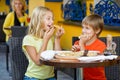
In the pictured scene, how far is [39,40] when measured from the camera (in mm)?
2988

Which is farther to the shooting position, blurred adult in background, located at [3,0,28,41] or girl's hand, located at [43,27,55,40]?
blurred adult in background, located at [3,0,28,41]

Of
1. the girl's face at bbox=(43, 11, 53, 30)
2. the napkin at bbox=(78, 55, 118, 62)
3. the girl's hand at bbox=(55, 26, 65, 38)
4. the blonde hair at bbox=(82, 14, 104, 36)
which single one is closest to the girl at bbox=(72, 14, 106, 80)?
the blonde hair at bbox=(82, 14, 104, 36)

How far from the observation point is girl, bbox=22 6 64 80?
2.90 metres

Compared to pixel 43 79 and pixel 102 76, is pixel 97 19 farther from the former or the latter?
pixel 43 79

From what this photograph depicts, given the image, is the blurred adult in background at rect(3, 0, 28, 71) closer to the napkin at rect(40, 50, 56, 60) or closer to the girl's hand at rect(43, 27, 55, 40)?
the girl's hand at rect(43, 27, 55, 40)

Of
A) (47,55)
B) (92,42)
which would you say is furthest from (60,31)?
(47,55)

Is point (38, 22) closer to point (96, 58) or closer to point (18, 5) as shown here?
point (96, 58)

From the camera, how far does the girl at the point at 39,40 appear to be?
9.52 ft

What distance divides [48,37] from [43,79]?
0.36 m

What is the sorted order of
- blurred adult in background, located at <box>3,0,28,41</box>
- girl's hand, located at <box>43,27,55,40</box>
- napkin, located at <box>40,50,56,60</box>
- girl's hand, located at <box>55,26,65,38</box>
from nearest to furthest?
napkin, located at <box>40,50,56,60</box> < girl's hand, located at <box>43,27,55,40</box> < girl's hand, located at <box>55,26,65,38</box> < blurred adult in background, located at <box>3,0,28,41</box>

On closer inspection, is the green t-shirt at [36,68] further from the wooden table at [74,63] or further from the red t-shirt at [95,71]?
the wooden table at [74,63]

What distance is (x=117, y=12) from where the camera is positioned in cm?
481

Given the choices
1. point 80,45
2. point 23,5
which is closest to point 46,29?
point 80,45

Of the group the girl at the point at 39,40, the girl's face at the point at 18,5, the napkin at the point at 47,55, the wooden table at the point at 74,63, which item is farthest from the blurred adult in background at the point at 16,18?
the wooden table at the point at 74,63
